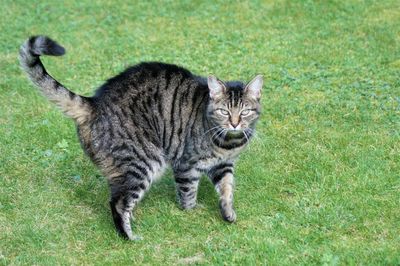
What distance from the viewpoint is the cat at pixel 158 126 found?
5.03 meters

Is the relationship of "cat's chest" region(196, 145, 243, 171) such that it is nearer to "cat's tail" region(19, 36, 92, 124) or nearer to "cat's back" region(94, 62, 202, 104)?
"cat's back" region(94, 62, 202, 104)

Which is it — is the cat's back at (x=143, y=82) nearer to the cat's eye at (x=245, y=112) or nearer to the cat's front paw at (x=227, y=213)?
the cat's eye at (x=245, y=112)

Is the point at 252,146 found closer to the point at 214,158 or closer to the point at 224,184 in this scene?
the point at 224,184

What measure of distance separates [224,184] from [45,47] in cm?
189

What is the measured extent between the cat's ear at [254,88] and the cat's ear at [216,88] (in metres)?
0.21

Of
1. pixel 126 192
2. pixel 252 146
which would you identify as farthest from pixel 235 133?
pixel 252 146

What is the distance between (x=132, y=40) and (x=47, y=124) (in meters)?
3.18

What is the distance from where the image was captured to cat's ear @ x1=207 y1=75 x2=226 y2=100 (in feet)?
17.0

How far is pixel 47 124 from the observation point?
22.7ft

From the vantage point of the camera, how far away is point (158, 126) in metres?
5.31

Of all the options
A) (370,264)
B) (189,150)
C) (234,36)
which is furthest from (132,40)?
(370,264)

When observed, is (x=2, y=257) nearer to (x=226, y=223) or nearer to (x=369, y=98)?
(x=226, y=223)

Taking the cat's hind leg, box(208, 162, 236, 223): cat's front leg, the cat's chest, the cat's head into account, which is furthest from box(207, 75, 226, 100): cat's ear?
the cat's hind leg

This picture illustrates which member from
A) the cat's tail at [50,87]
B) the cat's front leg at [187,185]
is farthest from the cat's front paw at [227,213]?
the cat's tail at [50,87]
